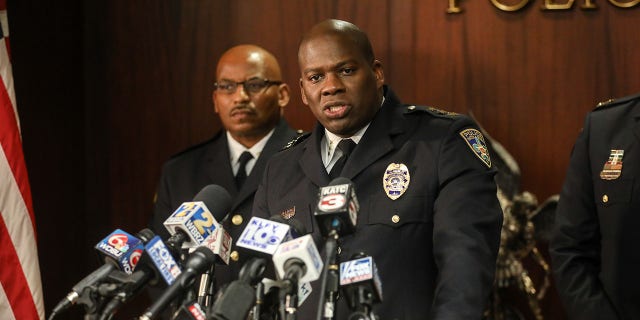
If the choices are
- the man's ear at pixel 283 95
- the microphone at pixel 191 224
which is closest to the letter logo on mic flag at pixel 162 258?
the microphone at pixel 191 224

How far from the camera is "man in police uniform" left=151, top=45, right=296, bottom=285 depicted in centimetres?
376

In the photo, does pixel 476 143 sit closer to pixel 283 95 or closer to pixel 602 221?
pixel 602 221

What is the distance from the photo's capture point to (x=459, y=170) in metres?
2.35

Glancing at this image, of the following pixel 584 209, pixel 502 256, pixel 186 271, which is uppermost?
pixel 186 271

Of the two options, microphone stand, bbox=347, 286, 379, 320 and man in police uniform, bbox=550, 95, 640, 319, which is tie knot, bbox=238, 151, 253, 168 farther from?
microphone stand, bbox=347, 286, 379, 320

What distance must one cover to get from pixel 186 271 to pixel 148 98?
113 inches

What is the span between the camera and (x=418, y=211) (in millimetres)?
2361

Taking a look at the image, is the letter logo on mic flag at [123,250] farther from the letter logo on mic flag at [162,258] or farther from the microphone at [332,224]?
the microphone at [332,224]

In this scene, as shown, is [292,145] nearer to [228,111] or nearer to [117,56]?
[228,111]

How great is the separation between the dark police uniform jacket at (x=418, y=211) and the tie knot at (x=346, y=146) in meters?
0.06

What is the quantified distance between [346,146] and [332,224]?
84 centimetres

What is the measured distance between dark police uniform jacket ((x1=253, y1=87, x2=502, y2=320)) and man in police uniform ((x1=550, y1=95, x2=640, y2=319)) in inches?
21.7

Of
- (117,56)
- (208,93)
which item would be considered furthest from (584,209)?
(117,56)

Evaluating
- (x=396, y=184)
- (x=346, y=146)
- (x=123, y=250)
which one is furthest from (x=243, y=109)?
(x=123, y=250)
